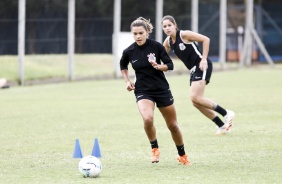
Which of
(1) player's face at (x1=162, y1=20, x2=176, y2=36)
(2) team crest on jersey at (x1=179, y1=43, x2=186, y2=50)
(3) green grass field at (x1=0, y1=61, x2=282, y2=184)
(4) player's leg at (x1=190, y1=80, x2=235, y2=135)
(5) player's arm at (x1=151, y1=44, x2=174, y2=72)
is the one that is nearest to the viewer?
(3) green grass field at (x1=0, y1=61, x2=282, y2=184)

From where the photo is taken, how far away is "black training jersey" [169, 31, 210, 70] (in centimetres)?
1327

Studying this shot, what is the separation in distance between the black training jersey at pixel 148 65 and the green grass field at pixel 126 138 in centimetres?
100

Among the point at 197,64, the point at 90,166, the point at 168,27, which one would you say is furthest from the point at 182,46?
the point at 90,166

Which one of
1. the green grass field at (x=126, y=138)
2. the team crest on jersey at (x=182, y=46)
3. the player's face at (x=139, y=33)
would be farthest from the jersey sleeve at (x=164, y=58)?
the team crest on jersey at (x=182, y=46)

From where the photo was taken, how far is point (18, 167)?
33.8ft

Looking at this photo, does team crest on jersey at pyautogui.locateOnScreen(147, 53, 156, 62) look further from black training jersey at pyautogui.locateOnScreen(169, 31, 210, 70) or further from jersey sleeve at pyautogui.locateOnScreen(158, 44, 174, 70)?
black training jersey at pyautogui.locateOnScreen(169, 31, 210, 70)

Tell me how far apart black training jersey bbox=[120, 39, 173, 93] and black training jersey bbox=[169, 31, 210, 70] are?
2.62 meters

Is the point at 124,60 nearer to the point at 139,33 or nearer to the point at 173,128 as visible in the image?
the point at 139,33

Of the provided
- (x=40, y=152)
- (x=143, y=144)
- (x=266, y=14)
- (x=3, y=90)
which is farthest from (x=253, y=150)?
(x=266, y=14)

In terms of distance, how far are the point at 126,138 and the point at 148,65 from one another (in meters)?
3.39

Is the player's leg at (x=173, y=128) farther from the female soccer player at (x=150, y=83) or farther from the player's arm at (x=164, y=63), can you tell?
the player's arm at (x=164, y=63)

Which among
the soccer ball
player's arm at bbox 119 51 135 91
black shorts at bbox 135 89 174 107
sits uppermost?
player's arm at bbox 119 51 135 91

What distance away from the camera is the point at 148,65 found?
34.3 feet

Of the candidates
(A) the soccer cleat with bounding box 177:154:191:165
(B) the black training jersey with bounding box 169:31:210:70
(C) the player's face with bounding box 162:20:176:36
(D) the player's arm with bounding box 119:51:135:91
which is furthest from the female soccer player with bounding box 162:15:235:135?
(A) the soccer cleat with bounding box 177:154:191:165
